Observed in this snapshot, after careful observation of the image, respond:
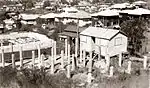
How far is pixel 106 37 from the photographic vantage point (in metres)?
21.0

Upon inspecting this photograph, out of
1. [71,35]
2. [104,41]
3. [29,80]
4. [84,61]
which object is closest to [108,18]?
[71,35]

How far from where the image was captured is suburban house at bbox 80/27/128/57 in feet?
69.0

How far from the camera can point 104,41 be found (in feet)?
69.8

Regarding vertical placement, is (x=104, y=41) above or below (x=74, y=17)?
below

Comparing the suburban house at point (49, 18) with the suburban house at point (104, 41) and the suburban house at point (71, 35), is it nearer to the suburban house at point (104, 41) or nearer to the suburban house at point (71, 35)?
the suburban house at point (71, 35)

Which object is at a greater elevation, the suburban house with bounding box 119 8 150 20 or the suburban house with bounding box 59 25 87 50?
the suburban house with bounding box 119 8 150 20

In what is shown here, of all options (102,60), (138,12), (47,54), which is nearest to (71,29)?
(47,54)

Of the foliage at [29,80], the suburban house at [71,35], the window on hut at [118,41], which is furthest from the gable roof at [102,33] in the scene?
the foliage at [29,80]

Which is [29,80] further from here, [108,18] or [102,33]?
[108,18]

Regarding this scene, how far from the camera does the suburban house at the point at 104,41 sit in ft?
69.0

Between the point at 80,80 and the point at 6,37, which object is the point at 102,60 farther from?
the point at 6,37

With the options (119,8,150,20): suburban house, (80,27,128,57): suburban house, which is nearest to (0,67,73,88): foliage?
(80,27,128,57): suburban house

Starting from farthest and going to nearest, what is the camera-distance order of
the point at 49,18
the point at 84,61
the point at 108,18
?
the point at 49,18
the point at 108,18
the point at 84,61

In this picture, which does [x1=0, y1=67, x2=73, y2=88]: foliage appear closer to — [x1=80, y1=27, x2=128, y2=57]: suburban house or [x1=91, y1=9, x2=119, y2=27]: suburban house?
[x1=80, y1=27, x2=128, y2=57]: suburban house
